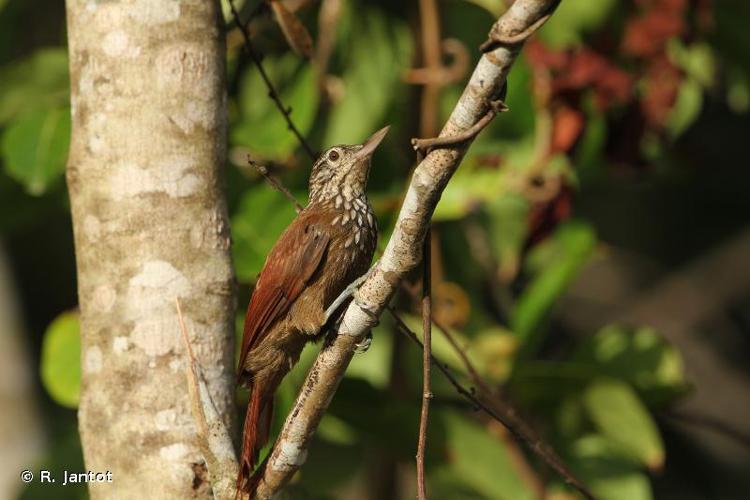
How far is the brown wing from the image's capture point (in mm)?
2756

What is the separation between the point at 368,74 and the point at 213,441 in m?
2.00

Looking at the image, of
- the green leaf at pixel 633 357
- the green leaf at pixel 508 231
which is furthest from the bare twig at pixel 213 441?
the green leaf at pixel 508 231

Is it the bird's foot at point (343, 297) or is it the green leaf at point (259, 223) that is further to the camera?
the green leaf at point (259, 223)

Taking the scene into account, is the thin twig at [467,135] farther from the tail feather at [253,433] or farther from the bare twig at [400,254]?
the tail feather at [253,433]

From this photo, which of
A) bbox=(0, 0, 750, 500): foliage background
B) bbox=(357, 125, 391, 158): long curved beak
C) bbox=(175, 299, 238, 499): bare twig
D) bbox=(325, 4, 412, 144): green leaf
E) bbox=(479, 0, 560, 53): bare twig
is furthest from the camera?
bbox=(325, 4, 412, 144): green leaf

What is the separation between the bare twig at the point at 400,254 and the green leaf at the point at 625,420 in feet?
5.36

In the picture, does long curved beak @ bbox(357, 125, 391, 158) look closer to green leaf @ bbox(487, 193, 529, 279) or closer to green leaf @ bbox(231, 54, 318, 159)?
green leaf @ bbox(231, 54, 318, 159)

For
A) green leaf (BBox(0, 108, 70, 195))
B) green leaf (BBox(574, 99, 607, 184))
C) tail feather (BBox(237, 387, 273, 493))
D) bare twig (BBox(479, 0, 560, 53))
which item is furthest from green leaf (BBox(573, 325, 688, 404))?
bare twig (BBox(479, 0, 560, 53))

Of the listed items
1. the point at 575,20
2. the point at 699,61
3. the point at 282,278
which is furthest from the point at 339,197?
the point at 699,61

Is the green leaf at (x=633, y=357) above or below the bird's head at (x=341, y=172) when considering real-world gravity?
below

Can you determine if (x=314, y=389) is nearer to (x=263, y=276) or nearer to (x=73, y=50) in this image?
(x=263, y=276)

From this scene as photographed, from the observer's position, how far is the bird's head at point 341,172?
304 centimetres

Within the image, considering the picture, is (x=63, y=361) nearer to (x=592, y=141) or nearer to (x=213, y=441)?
(x=213, y=441)

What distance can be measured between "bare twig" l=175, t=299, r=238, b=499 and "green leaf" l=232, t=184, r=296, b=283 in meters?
1.15
